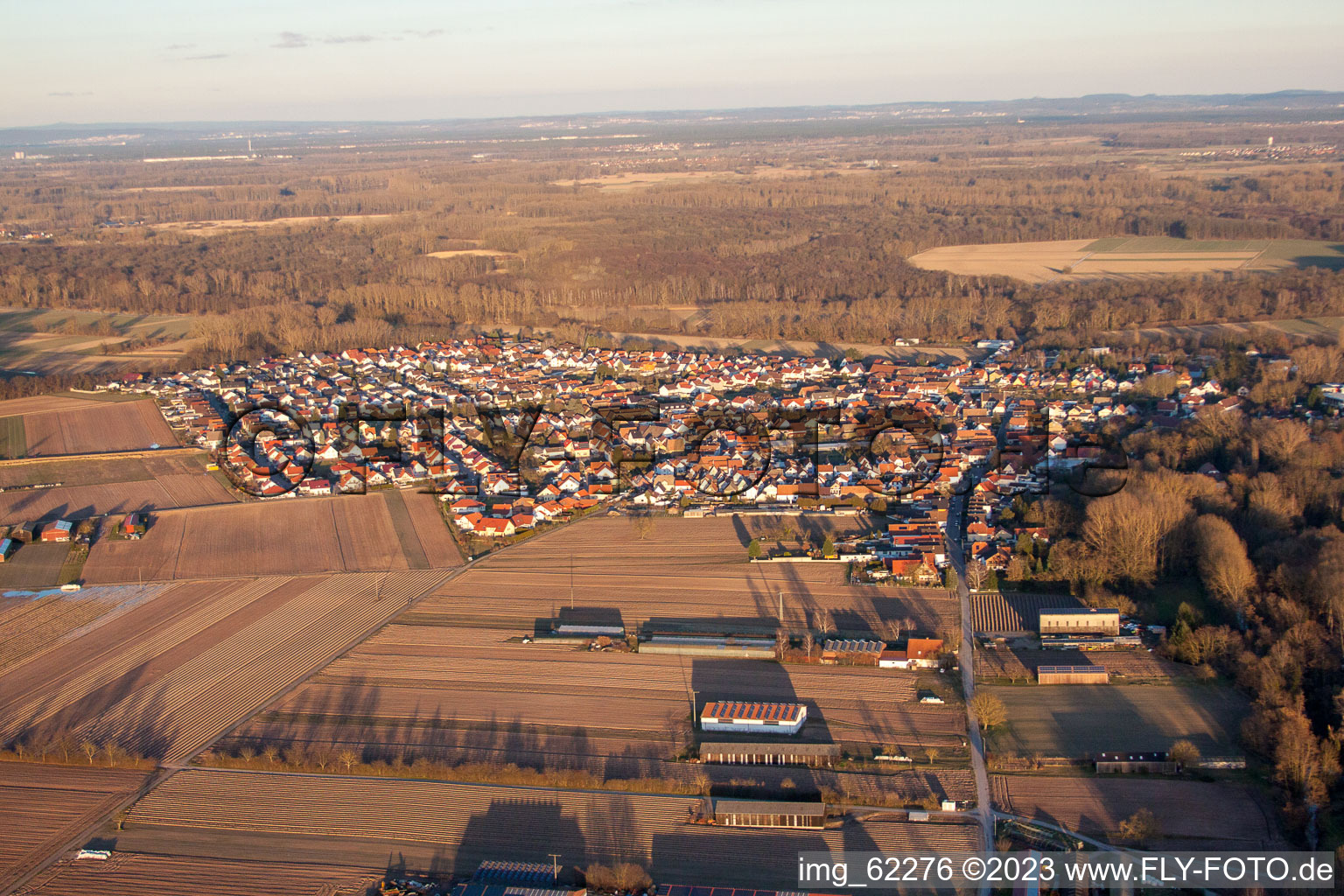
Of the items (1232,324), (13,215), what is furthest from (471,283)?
(13,215)

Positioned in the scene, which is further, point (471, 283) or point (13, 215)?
point (13, 215)

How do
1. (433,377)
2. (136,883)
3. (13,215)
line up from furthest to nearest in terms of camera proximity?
(13,215) < (433,377) < (136,883)

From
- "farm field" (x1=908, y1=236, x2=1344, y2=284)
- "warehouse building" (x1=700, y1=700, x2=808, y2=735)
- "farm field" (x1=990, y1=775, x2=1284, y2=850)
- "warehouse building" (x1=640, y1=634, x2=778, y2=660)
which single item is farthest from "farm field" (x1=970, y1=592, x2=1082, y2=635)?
"farm field" (x1=908, y1=236, x2=1344, y2=284)

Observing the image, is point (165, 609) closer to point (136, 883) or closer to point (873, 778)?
point (136, 883)

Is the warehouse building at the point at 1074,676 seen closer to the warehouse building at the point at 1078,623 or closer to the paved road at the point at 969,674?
the paved road at the point at 969,674

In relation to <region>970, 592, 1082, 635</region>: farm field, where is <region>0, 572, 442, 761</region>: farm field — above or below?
below

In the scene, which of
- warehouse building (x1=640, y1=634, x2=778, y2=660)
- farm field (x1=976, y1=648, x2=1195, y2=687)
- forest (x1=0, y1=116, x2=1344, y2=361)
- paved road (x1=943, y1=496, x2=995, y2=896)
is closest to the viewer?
paved road (x1=943, y1=496, x2=995, y2=896)

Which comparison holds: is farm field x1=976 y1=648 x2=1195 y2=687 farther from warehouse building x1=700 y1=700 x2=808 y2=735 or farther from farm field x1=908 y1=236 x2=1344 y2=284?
farm field x1=908 y1=236 x2=1344 y2=284
